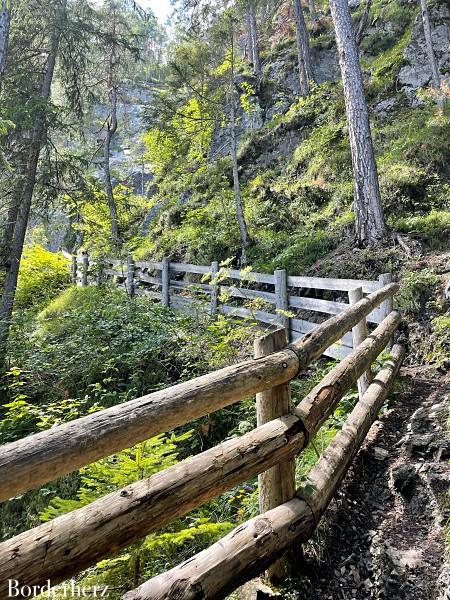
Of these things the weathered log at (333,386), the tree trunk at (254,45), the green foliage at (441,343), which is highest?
the tree trunk at (254,45)

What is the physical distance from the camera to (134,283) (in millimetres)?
13906

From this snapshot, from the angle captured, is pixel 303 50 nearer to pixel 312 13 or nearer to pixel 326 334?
pixel 312 13

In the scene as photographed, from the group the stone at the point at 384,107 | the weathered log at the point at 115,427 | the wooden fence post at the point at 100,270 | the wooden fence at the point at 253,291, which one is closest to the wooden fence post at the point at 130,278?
the wooden fence at the point at 253,291

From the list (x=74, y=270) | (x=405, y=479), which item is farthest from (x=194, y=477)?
(x=74, y=270)

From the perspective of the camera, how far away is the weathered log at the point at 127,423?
135cm

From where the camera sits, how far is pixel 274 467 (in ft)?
7.79

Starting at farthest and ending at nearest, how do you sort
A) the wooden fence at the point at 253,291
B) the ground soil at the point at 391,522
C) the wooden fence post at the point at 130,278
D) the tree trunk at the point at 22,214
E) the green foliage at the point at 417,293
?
the wooden fence post at the point at 130,278
the tree trunk at the point at 22,214
the green foliage at the point at 417,293
the wooden fence at the point at 253,291
the ground soil at the point at 391,522

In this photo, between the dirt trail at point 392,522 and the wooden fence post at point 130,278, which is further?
the wooden fence post at point 130,278

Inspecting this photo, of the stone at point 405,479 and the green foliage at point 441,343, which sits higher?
the green foliage at point 441,343

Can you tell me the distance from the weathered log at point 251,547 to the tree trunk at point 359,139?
266 inches

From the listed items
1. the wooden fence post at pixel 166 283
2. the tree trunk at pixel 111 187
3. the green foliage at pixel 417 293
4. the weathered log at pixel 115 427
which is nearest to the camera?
the weathered log at pixel 115 427

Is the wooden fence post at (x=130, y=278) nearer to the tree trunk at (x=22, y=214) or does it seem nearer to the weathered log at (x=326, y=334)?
the tree trunk at (x=22, y=214)

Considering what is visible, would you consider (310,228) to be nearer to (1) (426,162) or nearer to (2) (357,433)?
(1) (426,162)

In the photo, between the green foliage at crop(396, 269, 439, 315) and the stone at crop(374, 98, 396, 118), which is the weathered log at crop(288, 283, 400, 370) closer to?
the green foliage at crop(396, 269, 439, 315)
